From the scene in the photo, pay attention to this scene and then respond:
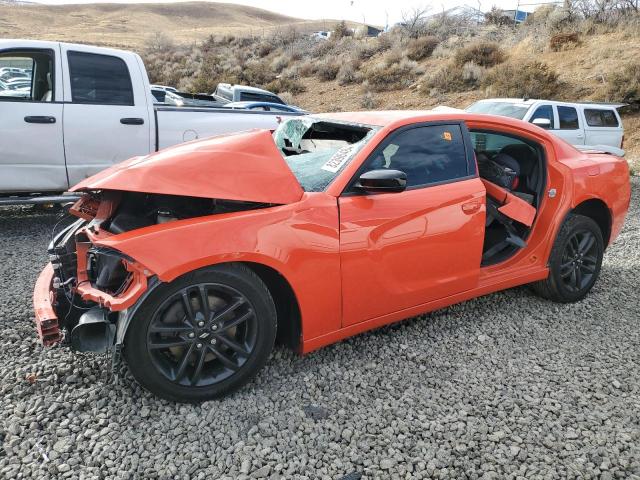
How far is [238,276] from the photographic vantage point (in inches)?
107

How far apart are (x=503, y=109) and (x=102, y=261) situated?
9.87m

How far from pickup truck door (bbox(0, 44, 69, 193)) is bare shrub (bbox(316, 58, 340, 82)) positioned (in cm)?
2261

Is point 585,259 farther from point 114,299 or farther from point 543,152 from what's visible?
point 114,299

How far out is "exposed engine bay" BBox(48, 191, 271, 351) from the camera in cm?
263

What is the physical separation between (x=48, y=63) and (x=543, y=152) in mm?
5290

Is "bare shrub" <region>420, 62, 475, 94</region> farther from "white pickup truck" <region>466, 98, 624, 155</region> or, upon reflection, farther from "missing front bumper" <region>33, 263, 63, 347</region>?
"missing front bumper" <region>33, 263, 63, 347</region>

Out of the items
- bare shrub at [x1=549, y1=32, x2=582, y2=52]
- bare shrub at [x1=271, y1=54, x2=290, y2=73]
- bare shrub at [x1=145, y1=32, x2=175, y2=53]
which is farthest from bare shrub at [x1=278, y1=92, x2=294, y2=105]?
bare shrub at [x1=145, y1=32, x2=175, y2=53]

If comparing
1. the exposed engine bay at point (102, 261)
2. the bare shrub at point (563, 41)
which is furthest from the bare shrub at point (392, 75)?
the exposed engine bay at point (102, 261)

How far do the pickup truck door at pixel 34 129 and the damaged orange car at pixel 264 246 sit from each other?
270cm

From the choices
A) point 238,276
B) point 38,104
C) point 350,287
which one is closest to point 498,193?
point 350,287

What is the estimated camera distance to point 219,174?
2.86m

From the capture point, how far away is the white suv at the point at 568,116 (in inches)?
415

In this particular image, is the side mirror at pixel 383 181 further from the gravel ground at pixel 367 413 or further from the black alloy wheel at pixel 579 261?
the black alloy wheel at pixel 579 261

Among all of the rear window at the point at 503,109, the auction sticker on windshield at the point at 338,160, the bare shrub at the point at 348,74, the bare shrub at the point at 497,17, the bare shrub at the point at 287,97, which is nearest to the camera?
the auction sticker on windshield at the point at 338,160
